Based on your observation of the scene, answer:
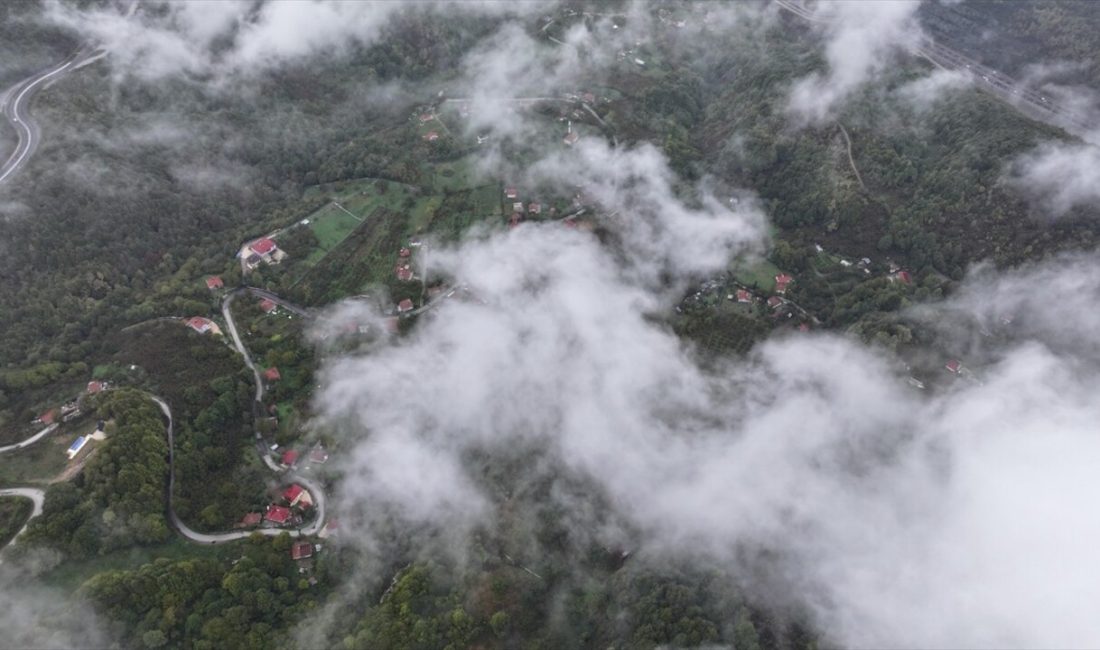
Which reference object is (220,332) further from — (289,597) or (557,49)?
(557,49)

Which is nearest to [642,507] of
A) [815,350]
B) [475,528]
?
[475,528]

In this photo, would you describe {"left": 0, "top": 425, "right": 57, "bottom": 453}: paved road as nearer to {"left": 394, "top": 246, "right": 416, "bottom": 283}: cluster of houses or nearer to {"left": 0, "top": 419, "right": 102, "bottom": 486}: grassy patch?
{"left": 0, "top": 419, "right": 102, "bottom": 486}: grassy patch

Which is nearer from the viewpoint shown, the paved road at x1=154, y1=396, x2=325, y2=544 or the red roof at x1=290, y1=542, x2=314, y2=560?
the red roof at x1=290, y1=542, x2=314, y2=560

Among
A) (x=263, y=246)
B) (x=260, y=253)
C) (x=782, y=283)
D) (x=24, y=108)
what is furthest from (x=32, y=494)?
(x=782, y=283)

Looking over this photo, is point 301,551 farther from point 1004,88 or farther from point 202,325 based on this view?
point 1004,88

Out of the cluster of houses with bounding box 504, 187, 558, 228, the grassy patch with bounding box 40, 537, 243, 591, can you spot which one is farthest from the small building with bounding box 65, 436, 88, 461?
the cluster of houses with bounding box 504, 187, 558, 228

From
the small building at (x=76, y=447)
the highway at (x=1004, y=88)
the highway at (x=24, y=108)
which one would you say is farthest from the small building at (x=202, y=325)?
A: the highway at (x=1004, y=88)
